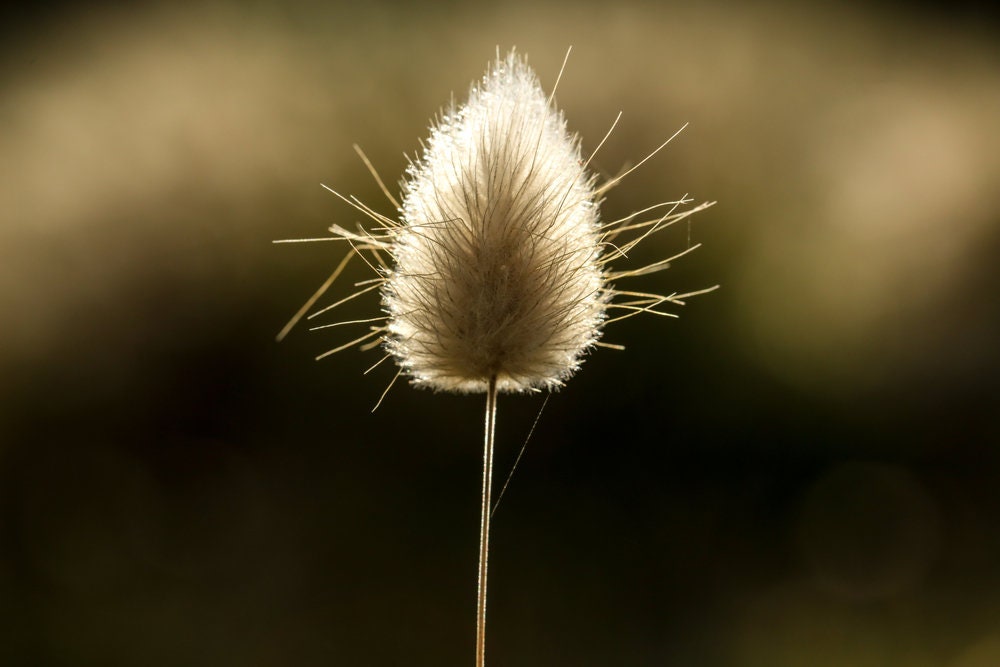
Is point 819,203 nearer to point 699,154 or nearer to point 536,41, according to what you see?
point 699,154

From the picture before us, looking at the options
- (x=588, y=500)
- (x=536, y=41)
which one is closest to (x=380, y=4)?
(x=536, y=41)

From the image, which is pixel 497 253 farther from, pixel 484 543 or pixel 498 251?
pixel 484 543

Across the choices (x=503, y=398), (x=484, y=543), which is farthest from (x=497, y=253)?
(x=503, y=398)

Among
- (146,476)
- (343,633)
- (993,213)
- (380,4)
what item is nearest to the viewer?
(343,633)

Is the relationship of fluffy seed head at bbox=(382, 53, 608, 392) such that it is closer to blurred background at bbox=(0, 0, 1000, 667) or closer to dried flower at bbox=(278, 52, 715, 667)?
dried flower at bbox=(278, 52, 715, 667)

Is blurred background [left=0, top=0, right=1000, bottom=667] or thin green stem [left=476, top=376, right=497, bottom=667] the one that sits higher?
blurred background [left=0, top=0, right=1000, bottom=667]

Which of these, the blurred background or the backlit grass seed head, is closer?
the backlit grass seed head

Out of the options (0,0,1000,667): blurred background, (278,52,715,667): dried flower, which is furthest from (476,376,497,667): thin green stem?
(0,0,1000,667): blurred background
